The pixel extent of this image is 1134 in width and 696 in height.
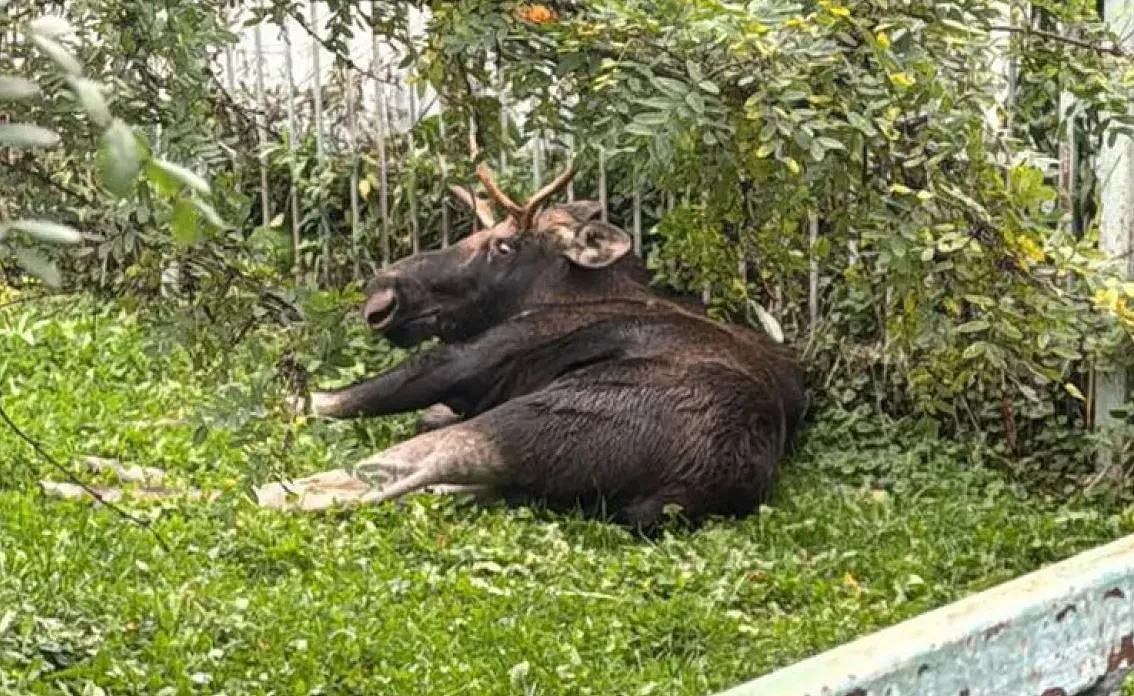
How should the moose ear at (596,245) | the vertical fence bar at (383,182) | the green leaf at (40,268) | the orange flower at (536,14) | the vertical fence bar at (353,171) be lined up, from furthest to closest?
the vertical fence bar at (353,171) → the vertical fence bar at (383,182) → the moose ear at (596,245) → the orange flower at (536,14) → the green leaf at (40,268)

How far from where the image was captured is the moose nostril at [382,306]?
298 inches

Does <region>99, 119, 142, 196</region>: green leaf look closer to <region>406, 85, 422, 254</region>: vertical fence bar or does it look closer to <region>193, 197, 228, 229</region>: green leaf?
<region>193, 197, 228, 229</region>: green leaf

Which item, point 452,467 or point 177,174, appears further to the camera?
point 452,467

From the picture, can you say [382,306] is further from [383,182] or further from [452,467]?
[383,182]

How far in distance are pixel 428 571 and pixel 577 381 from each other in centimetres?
143

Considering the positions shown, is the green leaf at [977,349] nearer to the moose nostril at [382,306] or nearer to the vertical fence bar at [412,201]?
the moose nostril at [382,306]

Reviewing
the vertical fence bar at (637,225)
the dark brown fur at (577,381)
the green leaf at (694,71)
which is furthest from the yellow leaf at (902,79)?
the vertical fence bar at (637,225)

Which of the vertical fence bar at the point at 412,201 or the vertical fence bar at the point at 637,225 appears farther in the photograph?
the vertical fence bar at the point at 412,201

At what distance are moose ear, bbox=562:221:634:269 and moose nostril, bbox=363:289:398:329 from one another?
72cm

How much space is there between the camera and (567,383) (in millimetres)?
7074

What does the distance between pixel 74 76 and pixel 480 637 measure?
405cm

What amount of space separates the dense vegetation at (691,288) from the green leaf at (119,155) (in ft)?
0.07

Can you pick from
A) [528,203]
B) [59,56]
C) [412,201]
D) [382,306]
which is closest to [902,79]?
[59,56]

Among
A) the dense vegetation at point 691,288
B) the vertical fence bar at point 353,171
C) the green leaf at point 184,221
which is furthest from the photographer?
the vertical fence bar at point 353,171
